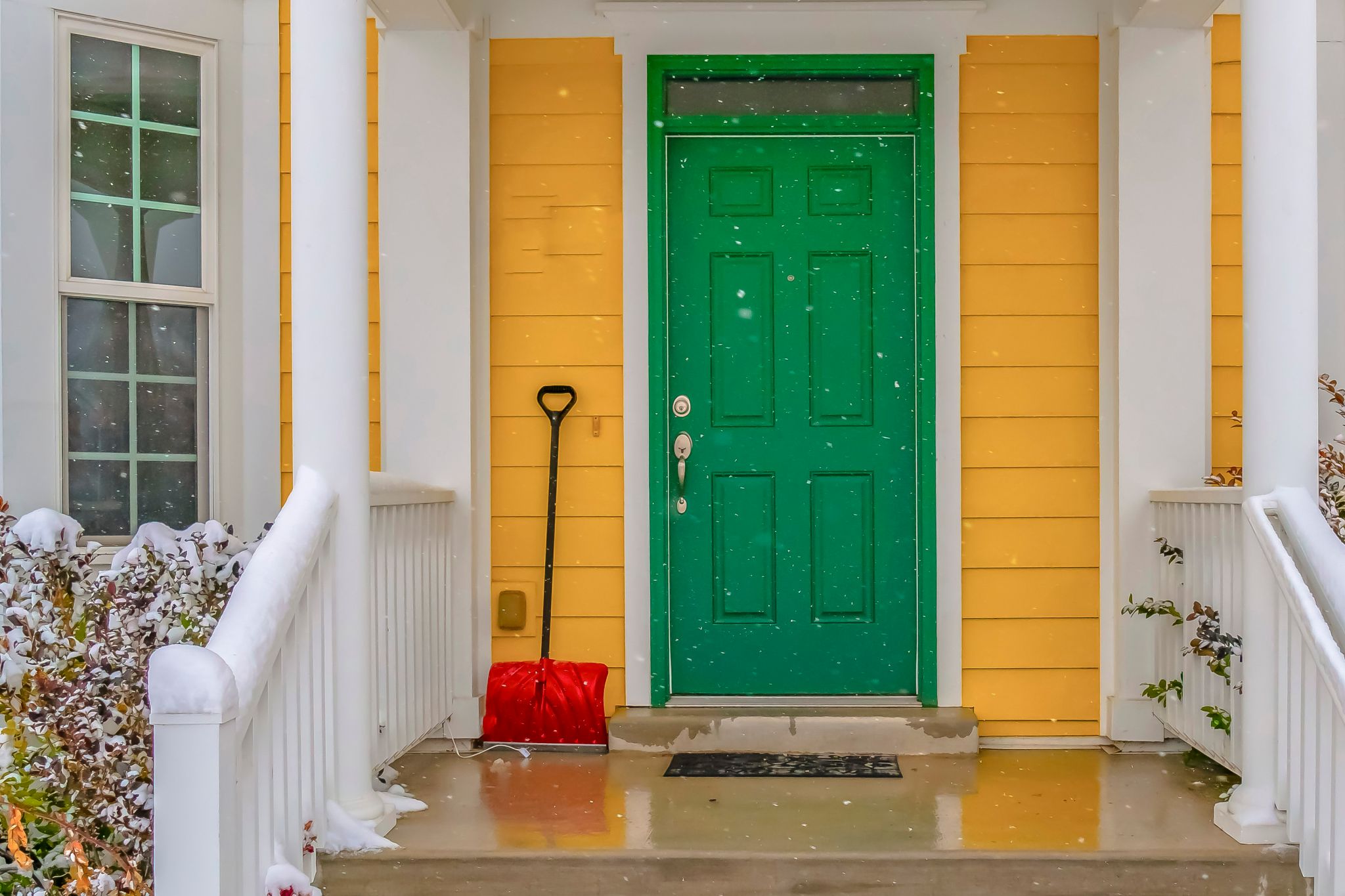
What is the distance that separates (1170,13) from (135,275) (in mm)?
3561

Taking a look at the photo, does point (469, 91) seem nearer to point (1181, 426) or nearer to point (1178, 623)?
point (1181, 426)

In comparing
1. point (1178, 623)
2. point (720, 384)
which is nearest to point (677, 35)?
point (720, 384)

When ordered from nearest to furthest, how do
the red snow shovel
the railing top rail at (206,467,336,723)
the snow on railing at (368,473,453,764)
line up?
the railing top rail at (206,467,336,723), the snow on railing at (368,473,453,764), the red snow shovel

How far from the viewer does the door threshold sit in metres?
3.98

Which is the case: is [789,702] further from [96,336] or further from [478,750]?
[96,336]

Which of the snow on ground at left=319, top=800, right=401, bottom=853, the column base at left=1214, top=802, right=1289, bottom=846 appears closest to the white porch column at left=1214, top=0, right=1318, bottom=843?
the column base at left=1214, top=802, right=1289, bottom=846

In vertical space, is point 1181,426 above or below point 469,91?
below

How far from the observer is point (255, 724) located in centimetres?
235

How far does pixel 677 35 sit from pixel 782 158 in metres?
0.57

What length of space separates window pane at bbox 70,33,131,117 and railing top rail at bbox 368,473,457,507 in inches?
58.4

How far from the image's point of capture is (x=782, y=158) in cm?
407

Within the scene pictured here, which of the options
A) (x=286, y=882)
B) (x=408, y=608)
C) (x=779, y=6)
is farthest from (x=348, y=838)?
(x=779, y=6)

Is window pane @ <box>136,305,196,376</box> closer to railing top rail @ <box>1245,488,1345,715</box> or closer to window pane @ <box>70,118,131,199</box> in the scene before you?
window pane @ <box>70,118,131,199</box>

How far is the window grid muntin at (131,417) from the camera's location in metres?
3.56
